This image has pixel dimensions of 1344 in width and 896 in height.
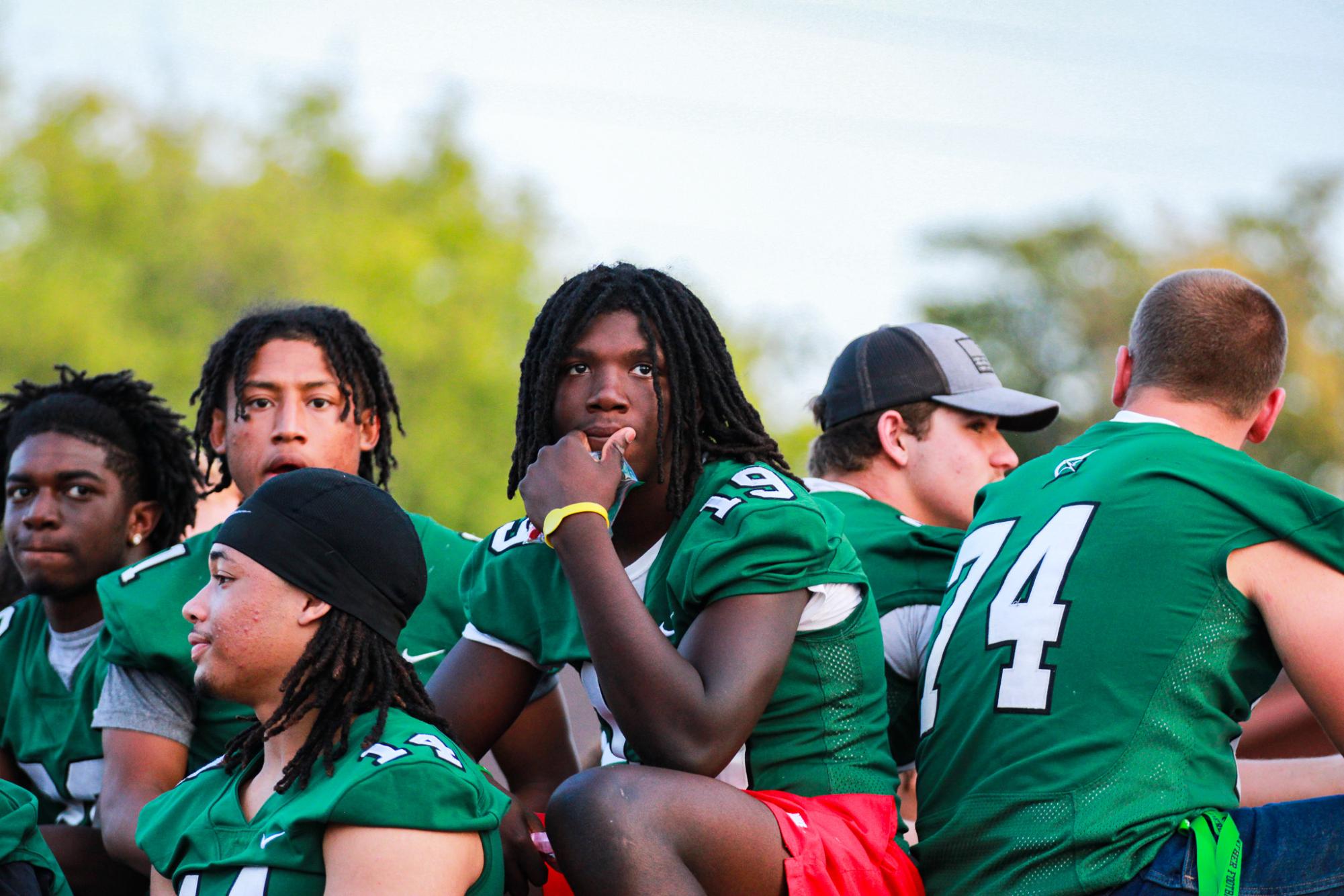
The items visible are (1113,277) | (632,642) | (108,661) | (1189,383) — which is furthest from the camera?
(1113,277)

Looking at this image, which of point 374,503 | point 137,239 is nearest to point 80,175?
point 137,239

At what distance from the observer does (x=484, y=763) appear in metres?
4.34

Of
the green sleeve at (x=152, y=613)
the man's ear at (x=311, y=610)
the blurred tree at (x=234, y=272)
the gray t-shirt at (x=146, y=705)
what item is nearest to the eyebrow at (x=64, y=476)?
the green sleeve at (x=152, y=613)

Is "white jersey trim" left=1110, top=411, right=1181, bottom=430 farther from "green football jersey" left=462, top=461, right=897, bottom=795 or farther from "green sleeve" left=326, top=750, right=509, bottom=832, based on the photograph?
"green sleeve" left=326, top=750, right=509, bottom=832

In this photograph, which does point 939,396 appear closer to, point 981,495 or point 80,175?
point 981,495

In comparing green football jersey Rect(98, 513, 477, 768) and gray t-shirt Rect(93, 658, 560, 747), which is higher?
green football jersey Rect(98, 513, 477, 768)

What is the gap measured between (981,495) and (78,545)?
2.69 m

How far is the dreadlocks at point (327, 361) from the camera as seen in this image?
4367 millimetres

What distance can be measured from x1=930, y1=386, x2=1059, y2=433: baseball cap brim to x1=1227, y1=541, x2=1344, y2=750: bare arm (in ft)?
4.68

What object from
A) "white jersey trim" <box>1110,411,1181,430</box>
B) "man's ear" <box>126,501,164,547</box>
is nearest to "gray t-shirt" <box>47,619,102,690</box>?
"man's ear" <box>126,501,164,547</box>

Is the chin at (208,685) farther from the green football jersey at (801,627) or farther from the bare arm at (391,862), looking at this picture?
the green football jersey at (801,627)

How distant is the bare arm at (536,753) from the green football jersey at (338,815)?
3.83ft

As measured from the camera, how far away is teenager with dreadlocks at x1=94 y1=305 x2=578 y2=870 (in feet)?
12.5

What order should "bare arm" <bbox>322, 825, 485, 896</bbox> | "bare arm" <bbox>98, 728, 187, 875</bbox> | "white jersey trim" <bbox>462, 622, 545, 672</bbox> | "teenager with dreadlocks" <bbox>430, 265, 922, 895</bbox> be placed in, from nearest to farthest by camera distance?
"bare arm" <bbox>322, 825, 485, 896</bbox>
"teenager with dreadlocks" <bbox>430, 265, 922, 895</bbox>
"white jersey trim" <bbox>462, 622, 545, 672</bbox>
"bare arm" <bbox>98, 728, 187, 875</bbox>
